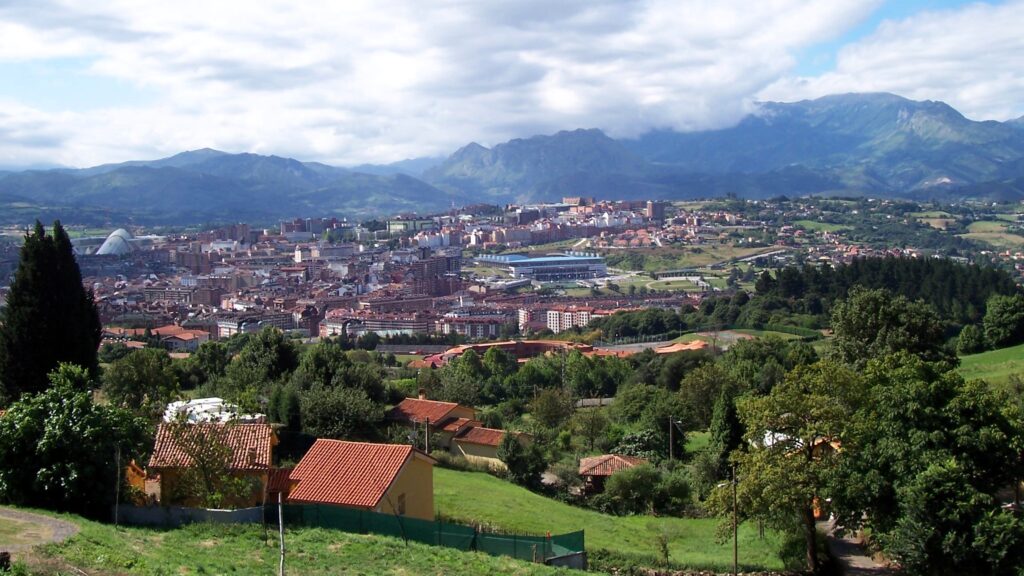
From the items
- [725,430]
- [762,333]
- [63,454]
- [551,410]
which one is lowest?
[762,333]

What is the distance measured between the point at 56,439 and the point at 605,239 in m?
122

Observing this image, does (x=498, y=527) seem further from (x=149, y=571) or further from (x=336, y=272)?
(x=336, y=272)

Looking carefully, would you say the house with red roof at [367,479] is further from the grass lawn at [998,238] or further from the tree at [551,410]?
the grass lawn at [998,238]

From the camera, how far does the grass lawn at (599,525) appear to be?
1359 cm

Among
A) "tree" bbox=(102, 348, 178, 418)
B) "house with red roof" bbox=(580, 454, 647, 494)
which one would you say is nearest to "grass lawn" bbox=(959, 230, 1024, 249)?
"house with red roof" bbox=(580, 454, 647, 494)

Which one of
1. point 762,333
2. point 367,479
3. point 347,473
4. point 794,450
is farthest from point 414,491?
point 762,333

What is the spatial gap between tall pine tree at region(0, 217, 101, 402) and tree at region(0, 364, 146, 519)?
6.74m

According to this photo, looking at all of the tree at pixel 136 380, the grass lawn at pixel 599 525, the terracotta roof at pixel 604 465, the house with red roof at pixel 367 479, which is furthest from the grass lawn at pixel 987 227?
the house with red roof at pixel 367 479

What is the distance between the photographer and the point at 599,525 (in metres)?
15.4

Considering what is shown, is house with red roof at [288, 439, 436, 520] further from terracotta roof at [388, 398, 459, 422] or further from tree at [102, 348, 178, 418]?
terracotta roof at [388, 398, 459, 422]

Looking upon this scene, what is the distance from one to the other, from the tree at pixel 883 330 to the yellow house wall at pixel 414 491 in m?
13.1

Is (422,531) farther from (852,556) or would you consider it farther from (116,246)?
(116,246)

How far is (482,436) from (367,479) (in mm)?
8760

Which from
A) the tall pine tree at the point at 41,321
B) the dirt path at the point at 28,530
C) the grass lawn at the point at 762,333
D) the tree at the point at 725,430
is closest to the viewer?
the dirt path at the point at 28,530
